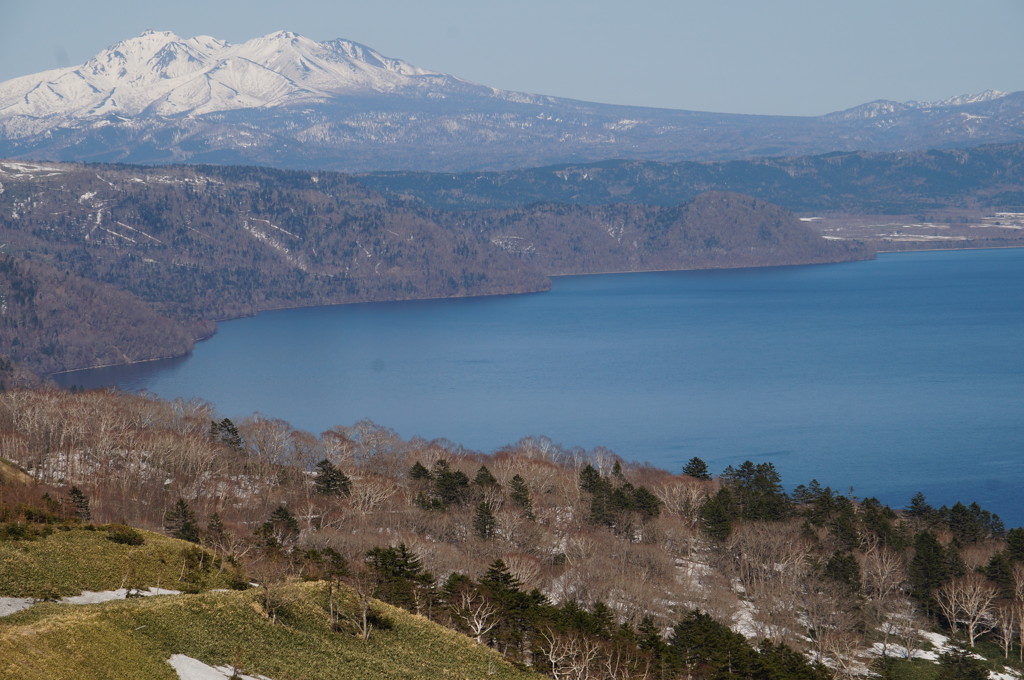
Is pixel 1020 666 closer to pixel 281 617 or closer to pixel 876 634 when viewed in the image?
pixel 876 634

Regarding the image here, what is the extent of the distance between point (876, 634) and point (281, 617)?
34986mm

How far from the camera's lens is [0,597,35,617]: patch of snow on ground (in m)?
31.3

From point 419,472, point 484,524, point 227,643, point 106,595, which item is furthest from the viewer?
point 419,472

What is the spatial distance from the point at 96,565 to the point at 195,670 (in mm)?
8518

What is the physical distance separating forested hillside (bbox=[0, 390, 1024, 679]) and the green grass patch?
1652 millimetres

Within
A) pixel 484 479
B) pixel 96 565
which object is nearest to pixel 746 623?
pixel 484 479

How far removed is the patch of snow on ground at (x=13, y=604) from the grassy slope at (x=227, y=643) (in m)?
0.92

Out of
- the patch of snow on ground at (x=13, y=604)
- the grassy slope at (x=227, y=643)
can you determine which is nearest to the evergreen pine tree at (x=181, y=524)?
the grassy slope at (x=227, y=643)

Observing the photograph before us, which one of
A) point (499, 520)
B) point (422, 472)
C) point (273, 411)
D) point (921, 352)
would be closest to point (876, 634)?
point (499, 520)

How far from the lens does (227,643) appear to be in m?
32.7

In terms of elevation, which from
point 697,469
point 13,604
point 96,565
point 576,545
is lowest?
point 697,469

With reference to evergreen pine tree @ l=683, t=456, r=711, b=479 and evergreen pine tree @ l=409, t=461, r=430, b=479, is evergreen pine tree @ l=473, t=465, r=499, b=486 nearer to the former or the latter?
evergreen pine tree @ l=409, t=461, r=430, b=479

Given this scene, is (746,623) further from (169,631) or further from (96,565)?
(169,631)

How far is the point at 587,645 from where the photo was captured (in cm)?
3931
